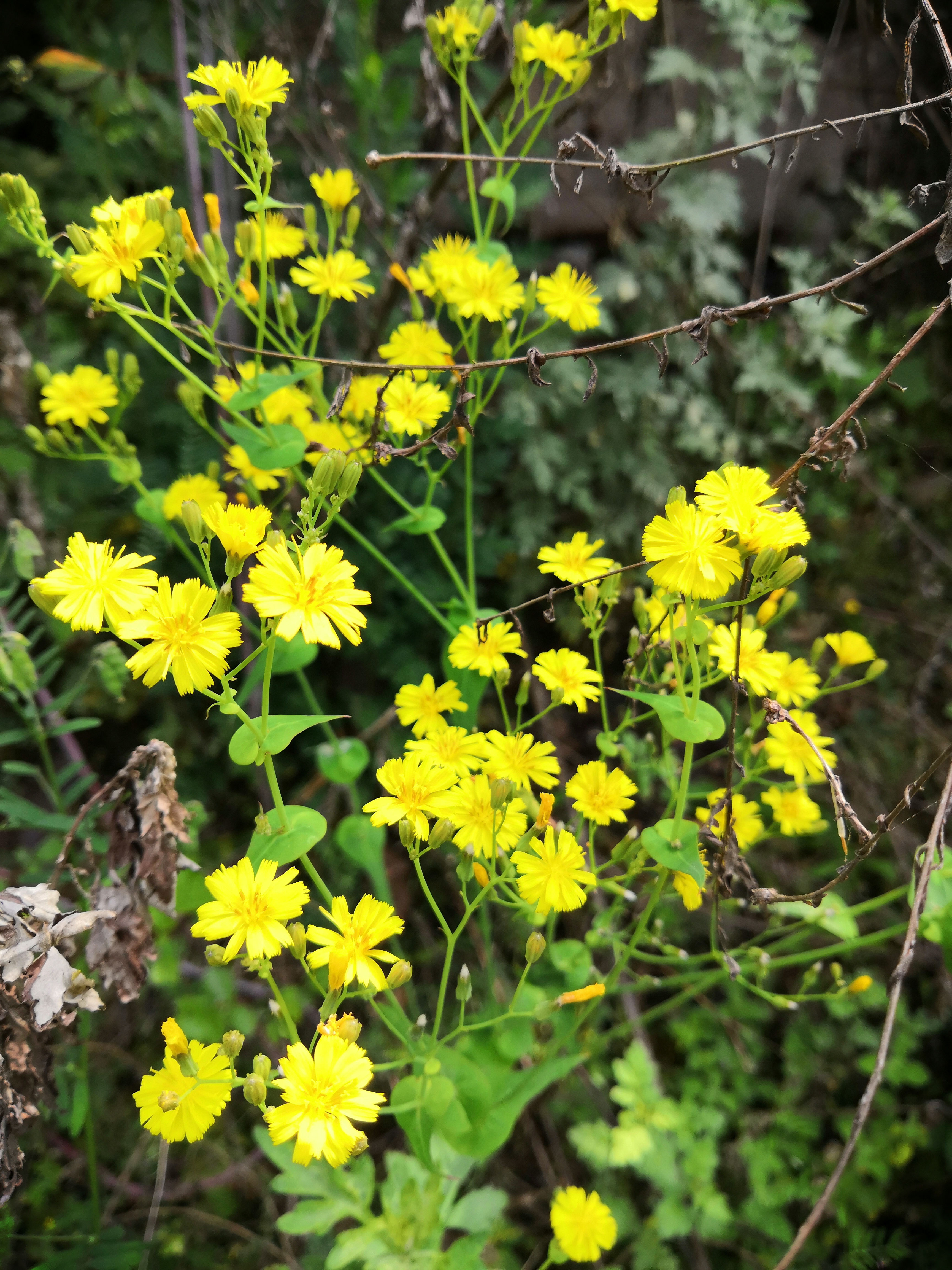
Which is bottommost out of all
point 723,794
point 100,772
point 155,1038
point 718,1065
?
point 718,1065

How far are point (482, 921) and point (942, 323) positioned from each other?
2217 mm

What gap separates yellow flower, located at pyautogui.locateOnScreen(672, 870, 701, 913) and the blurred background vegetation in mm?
344

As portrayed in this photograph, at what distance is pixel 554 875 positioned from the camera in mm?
1092

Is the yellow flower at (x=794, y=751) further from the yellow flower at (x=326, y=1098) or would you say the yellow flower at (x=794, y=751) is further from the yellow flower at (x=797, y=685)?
the yellow flower at (x=326, y=1098)

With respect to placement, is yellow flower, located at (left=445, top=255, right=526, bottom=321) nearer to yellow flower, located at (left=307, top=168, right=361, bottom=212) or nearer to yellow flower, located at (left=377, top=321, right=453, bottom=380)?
yellow flower, located at (left=377, top=321, right=453, bottom=380)

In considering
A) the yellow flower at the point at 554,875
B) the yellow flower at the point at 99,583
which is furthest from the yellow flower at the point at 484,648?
the yellow flower at the point at 99,583

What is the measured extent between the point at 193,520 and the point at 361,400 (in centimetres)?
54

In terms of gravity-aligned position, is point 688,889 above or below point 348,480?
below

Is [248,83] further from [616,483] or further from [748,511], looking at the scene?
[616,483]

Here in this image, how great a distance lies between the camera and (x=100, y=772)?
2090 millimetres

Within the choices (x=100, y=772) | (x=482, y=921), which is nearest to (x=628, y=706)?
(x=482, y=921)

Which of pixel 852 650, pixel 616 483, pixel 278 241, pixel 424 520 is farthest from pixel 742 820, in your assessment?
pixel 278 241

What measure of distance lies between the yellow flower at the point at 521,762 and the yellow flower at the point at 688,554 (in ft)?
1.09

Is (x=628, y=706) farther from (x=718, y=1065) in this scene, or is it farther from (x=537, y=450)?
(x=718, y=1065)
